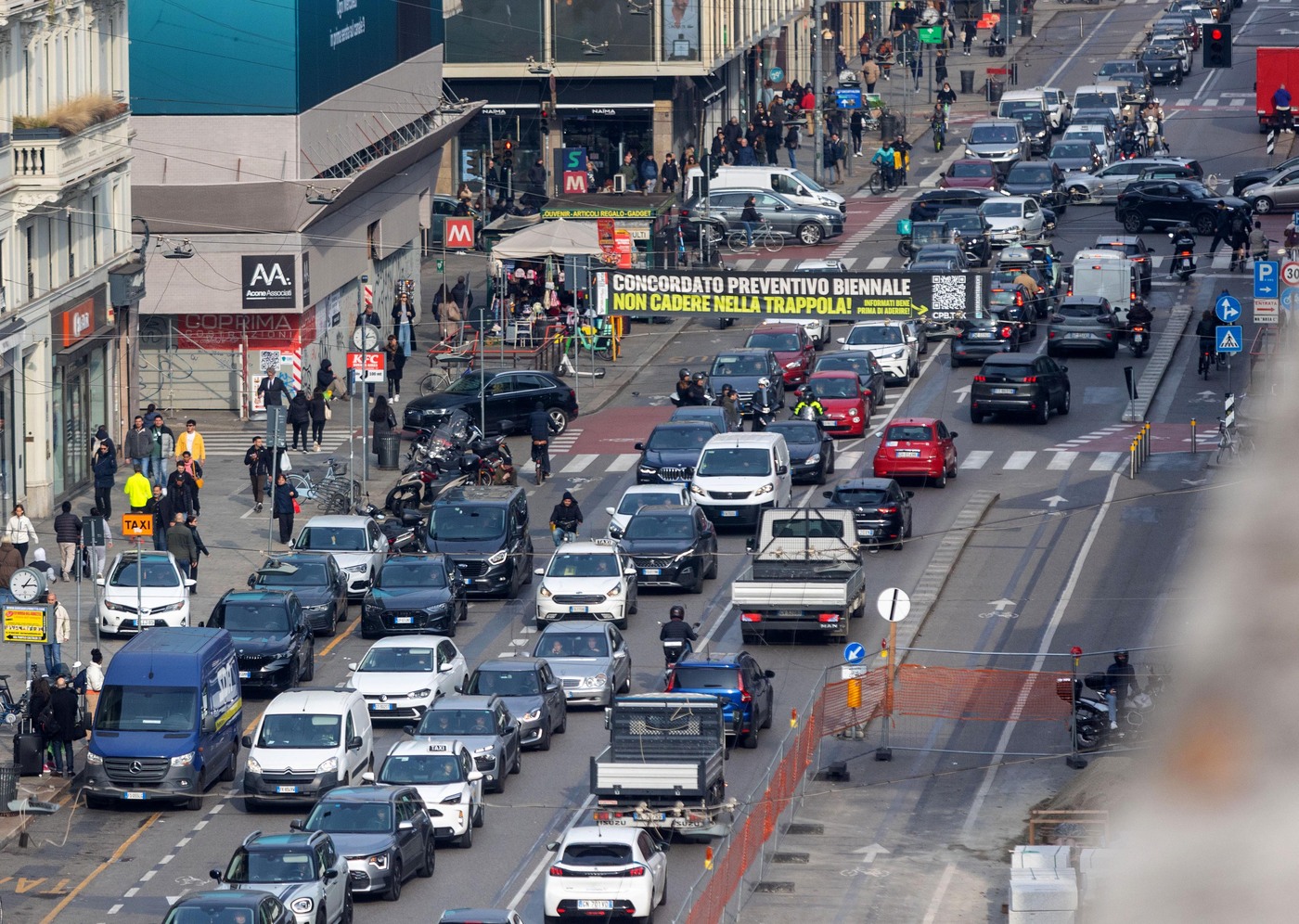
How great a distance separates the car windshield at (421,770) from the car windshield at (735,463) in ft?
51.7

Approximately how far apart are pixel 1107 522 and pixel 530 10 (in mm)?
43210

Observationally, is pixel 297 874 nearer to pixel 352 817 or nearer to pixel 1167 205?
pixel 352 817

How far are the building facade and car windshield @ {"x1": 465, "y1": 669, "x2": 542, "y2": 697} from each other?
23.9m

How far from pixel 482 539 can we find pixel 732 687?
9938 mm

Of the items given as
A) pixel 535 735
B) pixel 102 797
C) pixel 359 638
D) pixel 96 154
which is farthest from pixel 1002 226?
pixel 102 797

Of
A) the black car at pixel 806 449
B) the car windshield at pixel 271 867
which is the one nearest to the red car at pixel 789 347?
the black car at pixel 806 449

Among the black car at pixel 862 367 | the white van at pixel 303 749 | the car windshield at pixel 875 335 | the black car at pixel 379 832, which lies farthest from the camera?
the car windshield at pixel 875 335

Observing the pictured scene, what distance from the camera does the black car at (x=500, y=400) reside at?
50281mm

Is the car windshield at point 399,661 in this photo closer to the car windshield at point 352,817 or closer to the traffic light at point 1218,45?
the car windshield at point 352,817

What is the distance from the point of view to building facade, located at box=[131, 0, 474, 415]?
5412 centimetres

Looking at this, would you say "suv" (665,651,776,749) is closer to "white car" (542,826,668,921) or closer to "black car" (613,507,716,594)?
"white car" (542,826,668,921)

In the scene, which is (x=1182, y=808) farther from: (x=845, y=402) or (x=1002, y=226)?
(x=1002, y=226)

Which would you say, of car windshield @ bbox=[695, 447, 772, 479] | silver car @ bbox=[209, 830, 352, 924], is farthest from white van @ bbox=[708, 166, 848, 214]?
silver car @ bbox=[209, 830, 352, 924]

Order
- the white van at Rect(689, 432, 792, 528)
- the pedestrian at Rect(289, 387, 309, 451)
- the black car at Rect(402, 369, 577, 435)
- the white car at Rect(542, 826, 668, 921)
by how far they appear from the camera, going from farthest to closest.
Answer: the black car at Rect(402, 369, 577, 435)
the pedestrian at Rect(289, 387, 309, 451)
the white van at Rect(689, 432, 792, 528)
the white car at Rect(542, 826, 668, 921)
